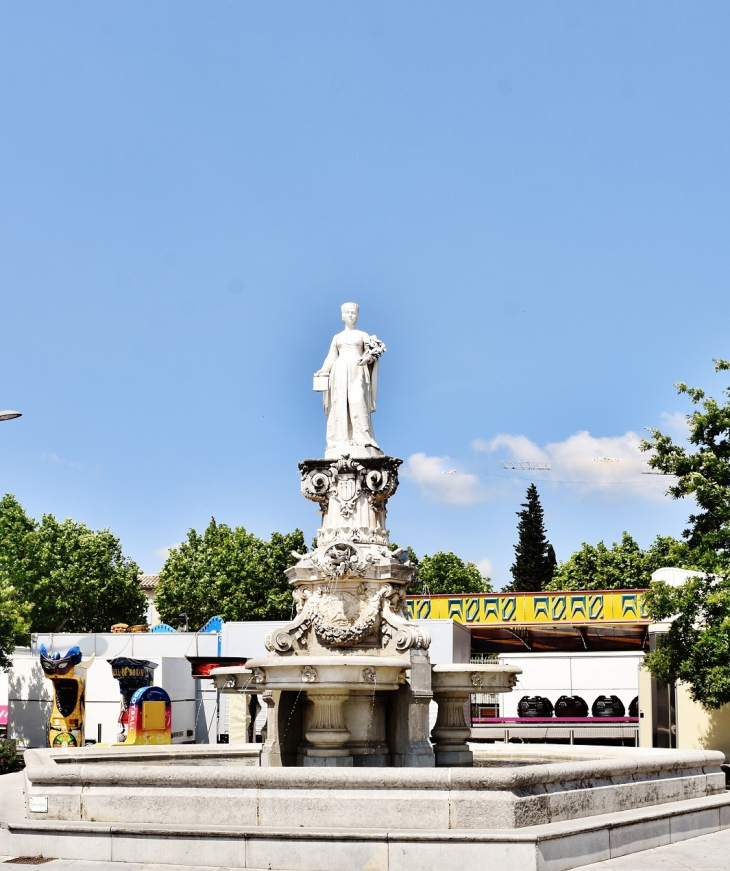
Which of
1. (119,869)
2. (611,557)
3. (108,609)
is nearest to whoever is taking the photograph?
(119,869)

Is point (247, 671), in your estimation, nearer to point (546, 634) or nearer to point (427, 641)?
point (427, 641)

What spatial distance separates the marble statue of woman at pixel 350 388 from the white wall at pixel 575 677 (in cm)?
3677

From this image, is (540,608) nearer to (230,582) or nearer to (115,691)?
(115,691)

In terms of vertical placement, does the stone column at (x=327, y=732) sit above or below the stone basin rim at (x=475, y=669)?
below

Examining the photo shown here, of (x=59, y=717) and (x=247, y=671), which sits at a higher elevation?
(x=247, y=671)

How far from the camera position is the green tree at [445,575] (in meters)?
83.3

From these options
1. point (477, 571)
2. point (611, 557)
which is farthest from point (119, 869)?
point (477, 571)

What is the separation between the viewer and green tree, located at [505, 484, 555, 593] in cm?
9044

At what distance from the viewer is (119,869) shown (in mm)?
11234

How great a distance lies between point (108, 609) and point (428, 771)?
56154 mm

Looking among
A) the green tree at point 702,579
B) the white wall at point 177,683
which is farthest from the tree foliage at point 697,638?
the white wall at point 177,683

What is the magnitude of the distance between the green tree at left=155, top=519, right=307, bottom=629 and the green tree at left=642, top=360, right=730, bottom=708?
1633 inches

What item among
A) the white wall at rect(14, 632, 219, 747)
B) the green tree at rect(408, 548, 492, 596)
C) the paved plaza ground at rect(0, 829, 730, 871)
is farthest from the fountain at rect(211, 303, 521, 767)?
the green tree at rect(408, 548, 492, 596)

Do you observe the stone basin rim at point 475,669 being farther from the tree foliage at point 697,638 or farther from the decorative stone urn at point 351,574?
the tree foliage at point 697,638
